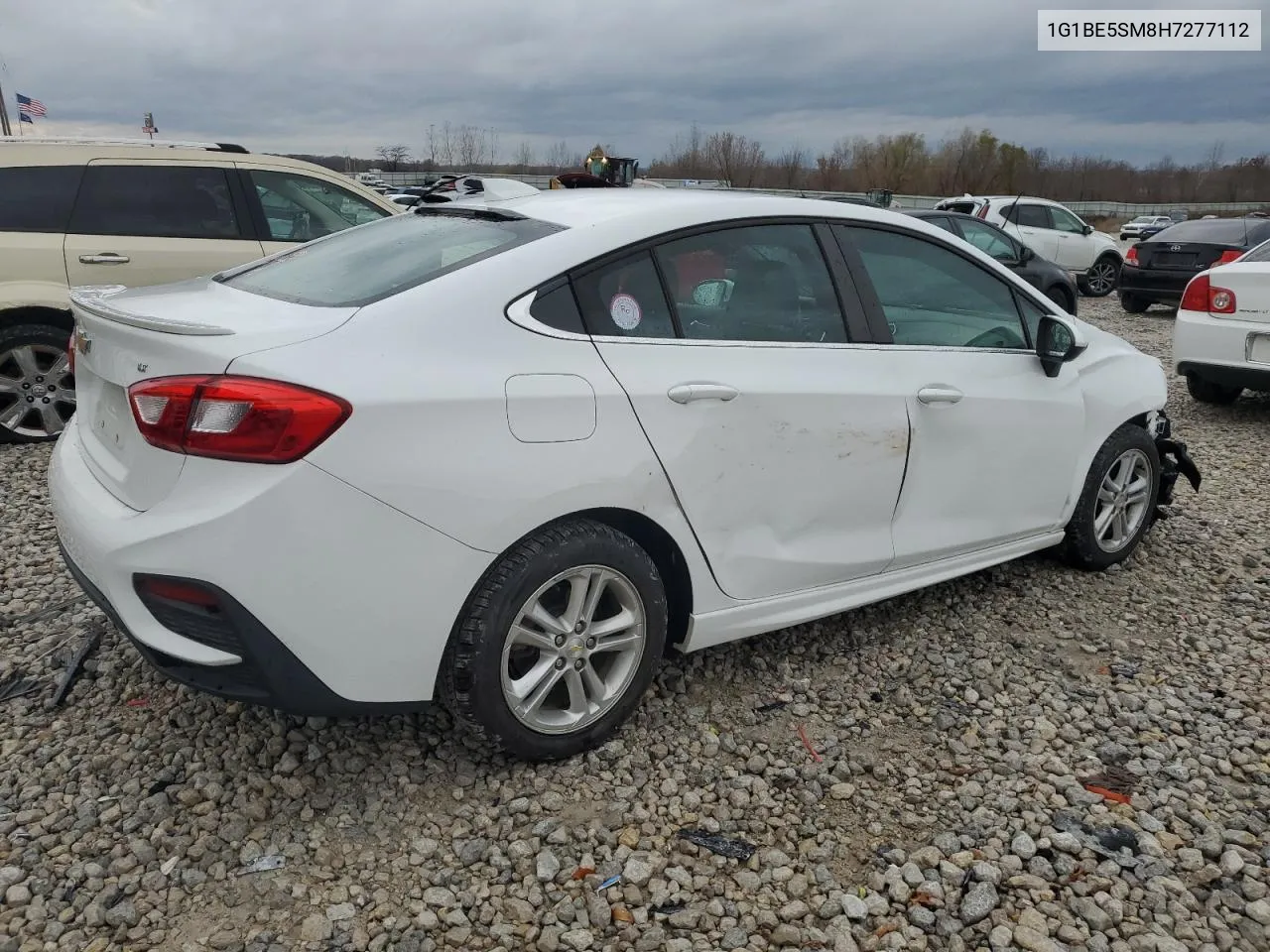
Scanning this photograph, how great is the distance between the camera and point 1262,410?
766 centimetres

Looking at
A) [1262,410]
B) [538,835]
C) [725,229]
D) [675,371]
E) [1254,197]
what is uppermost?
[1254,197]

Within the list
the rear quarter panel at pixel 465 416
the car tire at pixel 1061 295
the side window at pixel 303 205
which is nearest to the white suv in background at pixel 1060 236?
the car tire at pixel 1061 295

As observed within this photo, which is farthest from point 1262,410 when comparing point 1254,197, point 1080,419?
point 1254,197

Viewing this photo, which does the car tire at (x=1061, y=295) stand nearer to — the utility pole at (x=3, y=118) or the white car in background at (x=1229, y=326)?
the white car in background at (x=1229, y=326)

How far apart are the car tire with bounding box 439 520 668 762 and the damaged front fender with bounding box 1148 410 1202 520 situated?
2.92 meters

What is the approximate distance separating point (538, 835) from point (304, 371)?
1.33 metres

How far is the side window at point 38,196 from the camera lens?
571 centimetres

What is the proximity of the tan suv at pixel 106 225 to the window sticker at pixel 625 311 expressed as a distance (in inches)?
165

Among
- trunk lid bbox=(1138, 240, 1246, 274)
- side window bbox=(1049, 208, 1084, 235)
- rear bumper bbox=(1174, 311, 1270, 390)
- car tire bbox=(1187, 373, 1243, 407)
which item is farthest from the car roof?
side window bbox=(1049, 208, 1084, 235)

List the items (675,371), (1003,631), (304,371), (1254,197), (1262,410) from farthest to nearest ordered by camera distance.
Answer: (1254,197) < (1262,410) < (1003,631) < (675,371) < (304,371)

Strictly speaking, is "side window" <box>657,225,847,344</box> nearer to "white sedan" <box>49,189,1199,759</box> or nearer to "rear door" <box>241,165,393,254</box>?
"white sedan" <box>49,189,1199,759</box>

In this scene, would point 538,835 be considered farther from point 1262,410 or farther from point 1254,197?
point 1254,197

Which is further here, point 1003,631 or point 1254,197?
point 1254,197

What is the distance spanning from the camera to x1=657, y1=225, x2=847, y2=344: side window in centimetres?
283
